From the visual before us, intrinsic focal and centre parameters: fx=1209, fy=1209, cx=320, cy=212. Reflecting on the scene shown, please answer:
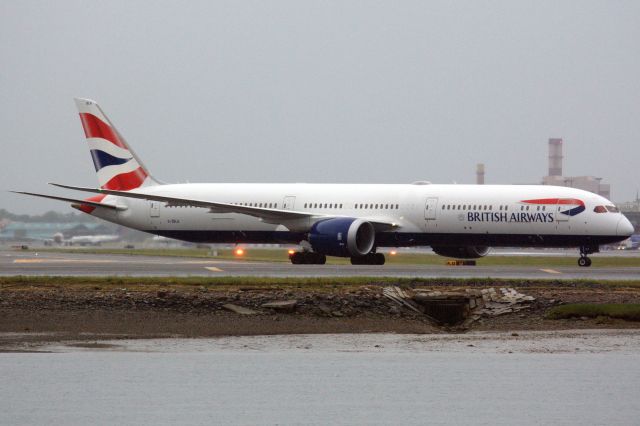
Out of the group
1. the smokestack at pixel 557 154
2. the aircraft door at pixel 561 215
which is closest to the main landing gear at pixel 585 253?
the aircraft door at pixel 561 215

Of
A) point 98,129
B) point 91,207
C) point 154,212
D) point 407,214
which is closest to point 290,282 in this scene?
point 407,214

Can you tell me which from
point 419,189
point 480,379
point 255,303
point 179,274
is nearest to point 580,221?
point 419,189

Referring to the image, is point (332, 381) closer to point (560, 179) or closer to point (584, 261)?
point (584, 261)

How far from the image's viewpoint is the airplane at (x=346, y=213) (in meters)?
48.4

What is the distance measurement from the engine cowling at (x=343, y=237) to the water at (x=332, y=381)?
65.1 feet

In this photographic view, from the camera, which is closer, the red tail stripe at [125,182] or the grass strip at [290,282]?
the grass strip at [290,282]

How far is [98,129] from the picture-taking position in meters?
58.8

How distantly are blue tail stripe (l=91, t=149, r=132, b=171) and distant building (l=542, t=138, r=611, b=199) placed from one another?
338ft

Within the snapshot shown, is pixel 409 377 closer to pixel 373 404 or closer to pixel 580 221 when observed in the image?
pixel 373 404

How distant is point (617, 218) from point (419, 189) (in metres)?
8.44

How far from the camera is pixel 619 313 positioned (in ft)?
103

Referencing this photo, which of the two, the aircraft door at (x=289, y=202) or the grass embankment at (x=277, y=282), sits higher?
the aircraft door at (x=289, y=202)

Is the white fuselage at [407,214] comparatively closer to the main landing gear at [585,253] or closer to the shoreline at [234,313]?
the main landing gear at [585,253]

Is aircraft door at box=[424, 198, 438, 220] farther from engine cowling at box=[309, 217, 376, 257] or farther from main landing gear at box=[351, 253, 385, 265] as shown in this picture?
main landing gear at box=[351, 253, 385, 265]
